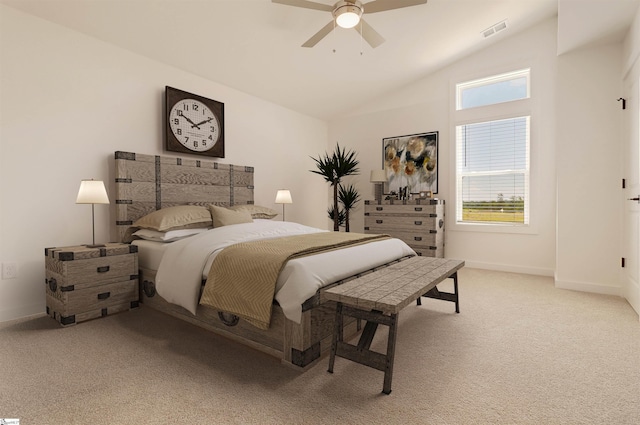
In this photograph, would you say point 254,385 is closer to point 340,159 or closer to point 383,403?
point 383,403

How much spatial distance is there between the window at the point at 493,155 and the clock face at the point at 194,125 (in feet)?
11.5

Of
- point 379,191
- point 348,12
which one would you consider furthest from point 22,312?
point 379,191

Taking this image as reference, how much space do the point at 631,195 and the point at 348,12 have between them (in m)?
3.08

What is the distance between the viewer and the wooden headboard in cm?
318

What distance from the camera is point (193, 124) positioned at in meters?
3.85

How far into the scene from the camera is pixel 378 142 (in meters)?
5.60

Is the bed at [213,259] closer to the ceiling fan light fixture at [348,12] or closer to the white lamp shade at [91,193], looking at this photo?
the white lamp shade at [91,193]

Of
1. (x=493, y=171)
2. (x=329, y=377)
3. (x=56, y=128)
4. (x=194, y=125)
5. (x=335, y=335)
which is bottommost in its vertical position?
(x=329, y=377)

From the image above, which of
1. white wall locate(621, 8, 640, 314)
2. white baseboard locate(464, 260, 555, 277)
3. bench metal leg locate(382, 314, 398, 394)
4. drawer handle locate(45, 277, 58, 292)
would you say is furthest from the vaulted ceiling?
bench metal leg locate(382, 314, 398, 394)

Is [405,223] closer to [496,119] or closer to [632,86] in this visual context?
[496,119]

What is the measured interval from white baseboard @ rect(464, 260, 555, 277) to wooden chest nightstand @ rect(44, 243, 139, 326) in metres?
4.31

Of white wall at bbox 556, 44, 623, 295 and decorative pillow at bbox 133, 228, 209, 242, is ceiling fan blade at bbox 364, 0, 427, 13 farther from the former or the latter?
decorative pillow at bbox 133, 228, 209, 242

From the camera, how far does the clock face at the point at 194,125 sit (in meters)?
3.69

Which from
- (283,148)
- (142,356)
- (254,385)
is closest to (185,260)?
(142,356)
